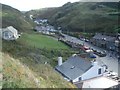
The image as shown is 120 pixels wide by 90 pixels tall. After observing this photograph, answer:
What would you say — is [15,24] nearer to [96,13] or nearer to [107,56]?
[96,13]

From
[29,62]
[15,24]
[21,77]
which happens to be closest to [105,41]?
[15,24]

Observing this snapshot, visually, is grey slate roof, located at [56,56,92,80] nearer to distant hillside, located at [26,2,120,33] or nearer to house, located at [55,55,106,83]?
house, located at [55,55,106,83]

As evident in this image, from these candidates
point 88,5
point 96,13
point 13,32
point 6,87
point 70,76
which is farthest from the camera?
point 88,5

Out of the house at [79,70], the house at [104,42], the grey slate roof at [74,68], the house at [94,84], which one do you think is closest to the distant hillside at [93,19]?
the house at [104,42]

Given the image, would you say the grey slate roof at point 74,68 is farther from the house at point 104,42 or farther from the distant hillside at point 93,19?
the distant hillside at point 93,19

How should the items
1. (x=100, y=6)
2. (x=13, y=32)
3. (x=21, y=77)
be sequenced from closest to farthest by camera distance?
1. (x=21, y=77)
2. (x=13, y=32)
3. (x=100, y=6)

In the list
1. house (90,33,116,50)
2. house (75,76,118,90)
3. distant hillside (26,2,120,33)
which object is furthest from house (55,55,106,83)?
distant hillside (26,2,120,33)

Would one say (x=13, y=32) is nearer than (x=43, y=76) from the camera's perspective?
No

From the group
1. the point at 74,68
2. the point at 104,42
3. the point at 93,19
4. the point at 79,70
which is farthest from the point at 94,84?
the point at 93,19
